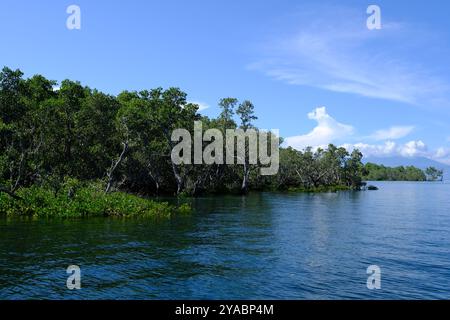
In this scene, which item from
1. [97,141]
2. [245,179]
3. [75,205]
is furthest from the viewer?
[245,179]

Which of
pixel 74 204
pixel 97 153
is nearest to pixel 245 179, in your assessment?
pixel 97 153

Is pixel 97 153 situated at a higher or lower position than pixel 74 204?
higher

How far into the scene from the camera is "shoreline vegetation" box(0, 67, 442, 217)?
42.3 meters

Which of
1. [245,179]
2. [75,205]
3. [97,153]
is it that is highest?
[97,153]

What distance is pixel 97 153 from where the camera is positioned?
66000 millimetres

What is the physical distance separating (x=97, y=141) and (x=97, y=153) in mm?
1862

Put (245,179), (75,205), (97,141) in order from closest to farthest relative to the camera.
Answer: (75,205) → (97,141) → (245,179)

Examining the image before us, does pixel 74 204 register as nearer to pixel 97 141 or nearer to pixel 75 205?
pixel 75 205

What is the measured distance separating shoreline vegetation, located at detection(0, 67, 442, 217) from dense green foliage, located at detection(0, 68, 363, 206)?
137mm

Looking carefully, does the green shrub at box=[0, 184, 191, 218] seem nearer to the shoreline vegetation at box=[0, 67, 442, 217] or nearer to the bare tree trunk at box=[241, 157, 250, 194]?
the shoreline vegetation at box=[0, 67, 442, 217]

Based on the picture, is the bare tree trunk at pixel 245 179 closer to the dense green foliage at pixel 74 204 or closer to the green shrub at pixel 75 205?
the dense green foliage at pixel 74 204

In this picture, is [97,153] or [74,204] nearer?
[74,204]

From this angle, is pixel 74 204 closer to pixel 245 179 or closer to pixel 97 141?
pixel 97 141
